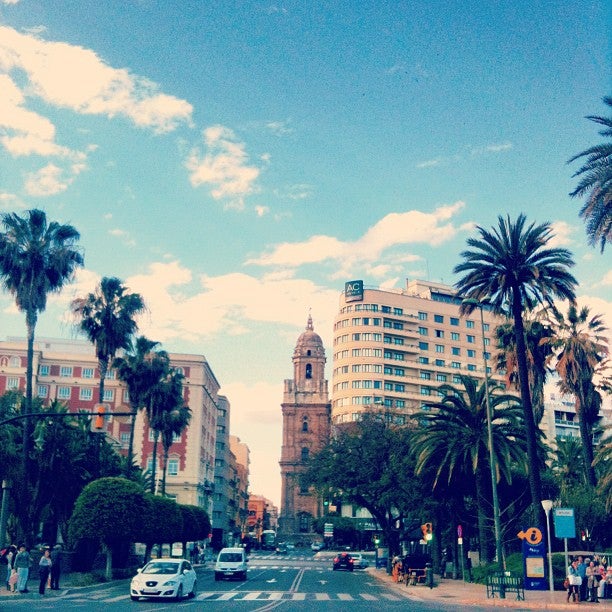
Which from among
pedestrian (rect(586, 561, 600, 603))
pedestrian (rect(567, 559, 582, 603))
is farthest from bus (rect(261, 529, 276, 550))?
pedestrian (rect(567, 559, 582, 603))

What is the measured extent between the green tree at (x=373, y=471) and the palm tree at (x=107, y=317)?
20.0 m

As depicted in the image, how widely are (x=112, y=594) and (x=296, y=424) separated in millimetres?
122211

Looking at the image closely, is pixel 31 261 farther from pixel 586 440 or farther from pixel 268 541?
pixel 268 541

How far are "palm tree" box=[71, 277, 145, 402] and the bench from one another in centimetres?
2797

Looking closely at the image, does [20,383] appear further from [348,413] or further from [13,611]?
[13,611]

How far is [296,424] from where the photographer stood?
15050cm

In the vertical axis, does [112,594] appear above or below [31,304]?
below

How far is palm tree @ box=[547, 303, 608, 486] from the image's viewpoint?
162 feet

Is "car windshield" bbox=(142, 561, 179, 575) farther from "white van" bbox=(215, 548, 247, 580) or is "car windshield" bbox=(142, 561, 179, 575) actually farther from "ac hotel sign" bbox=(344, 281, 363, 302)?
"ac hotel sign" bbox=(344, 281, 363, 302)

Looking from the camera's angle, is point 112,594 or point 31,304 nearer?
point 112,594

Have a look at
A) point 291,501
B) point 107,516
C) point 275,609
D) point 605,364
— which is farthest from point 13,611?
point 291,501

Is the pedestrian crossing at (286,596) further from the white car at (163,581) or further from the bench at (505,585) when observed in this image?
the bench at (505,585)

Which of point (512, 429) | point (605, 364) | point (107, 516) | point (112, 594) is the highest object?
point (605, 364)

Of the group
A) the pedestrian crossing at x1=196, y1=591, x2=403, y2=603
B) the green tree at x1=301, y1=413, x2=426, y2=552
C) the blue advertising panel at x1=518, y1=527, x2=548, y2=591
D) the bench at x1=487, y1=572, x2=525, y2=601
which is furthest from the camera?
the green tree at x1=301, y1=413, x2=426, y2=552
